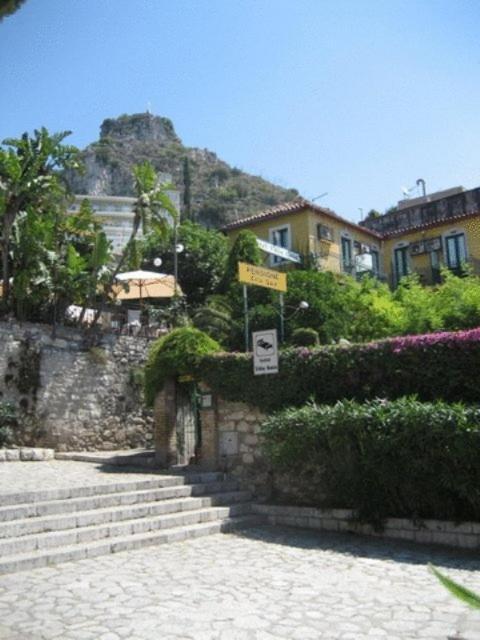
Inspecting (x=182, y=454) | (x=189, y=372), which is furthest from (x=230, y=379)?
(x=182, y=454)

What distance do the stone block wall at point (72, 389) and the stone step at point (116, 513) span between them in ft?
26.2

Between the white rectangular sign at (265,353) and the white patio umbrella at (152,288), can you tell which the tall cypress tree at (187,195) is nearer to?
the white patio umbrella at (152,288)

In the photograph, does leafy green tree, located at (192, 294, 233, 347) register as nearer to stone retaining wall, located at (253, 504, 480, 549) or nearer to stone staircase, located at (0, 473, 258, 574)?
stone staircase, located at (0, 473, 258, 574)

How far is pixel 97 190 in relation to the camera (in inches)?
3819

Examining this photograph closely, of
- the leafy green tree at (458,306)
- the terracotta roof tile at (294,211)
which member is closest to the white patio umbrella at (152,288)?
the terracotta roof tile at (294,211)

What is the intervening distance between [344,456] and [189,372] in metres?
4.73

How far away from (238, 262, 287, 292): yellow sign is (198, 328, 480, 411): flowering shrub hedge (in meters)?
2.63

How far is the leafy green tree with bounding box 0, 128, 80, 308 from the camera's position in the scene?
57.7ft

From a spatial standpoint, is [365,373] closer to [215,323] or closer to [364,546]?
[364,546]

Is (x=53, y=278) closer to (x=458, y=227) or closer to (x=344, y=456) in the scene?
(x=344, y=456)

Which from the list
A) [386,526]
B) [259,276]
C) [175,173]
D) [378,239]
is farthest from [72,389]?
[175,173]

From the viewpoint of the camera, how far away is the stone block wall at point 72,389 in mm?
16875

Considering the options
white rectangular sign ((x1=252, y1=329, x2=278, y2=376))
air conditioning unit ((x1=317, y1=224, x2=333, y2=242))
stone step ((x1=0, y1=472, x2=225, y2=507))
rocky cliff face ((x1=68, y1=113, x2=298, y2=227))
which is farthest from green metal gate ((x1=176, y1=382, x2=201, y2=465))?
rocky cliff face ((x1=68, y1=113, x2=298, y2=227))

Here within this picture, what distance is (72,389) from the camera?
18000 mm
